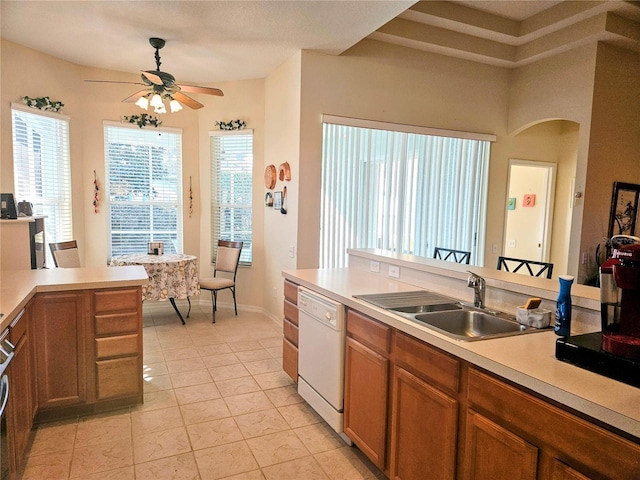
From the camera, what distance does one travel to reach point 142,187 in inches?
210

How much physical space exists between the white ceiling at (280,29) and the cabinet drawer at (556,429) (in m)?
2.97

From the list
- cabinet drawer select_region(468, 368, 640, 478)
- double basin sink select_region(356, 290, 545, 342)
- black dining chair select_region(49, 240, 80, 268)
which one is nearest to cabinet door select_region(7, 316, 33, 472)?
double basin sink select_region(356, 290, 545, 342)

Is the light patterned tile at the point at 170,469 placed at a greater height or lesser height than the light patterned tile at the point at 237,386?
greater

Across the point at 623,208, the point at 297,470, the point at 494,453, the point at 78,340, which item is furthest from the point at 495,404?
the point at 623,208

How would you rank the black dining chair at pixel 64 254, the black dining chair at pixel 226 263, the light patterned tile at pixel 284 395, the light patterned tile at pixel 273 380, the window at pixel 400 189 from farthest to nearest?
1. the black dining chair at pixel 226 263
2. the window at pixel 400 189
3. the black dining chair at pixel 64 254
4. the light patterned tile at pixel 273 380
5. the light patterned tile at pixel 284 395

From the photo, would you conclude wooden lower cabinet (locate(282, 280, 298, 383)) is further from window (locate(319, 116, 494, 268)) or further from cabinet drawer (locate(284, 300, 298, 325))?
window (locate(319, 116, 494, 268))

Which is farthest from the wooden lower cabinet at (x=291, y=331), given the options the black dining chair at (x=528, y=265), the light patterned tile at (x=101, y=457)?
the black dining chair at (x=528, y=265)

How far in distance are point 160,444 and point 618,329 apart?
2.43 m

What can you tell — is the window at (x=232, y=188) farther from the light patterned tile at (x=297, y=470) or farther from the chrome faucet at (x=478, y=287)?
the chrome faucet at (x=478, y=287)

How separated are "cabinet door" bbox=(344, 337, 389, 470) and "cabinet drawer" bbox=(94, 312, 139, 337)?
1.52 metres

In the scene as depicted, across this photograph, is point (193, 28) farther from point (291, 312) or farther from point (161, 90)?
point (291, 312)

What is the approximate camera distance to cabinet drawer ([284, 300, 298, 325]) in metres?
3.02

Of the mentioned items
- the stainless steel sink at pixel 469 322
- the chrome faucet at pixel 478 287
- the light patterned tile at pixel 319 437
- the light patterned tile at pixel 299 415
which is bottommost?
the light patterned tile at pixel 299 415

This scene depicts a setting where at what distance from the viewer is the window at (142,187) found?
5.16 m
